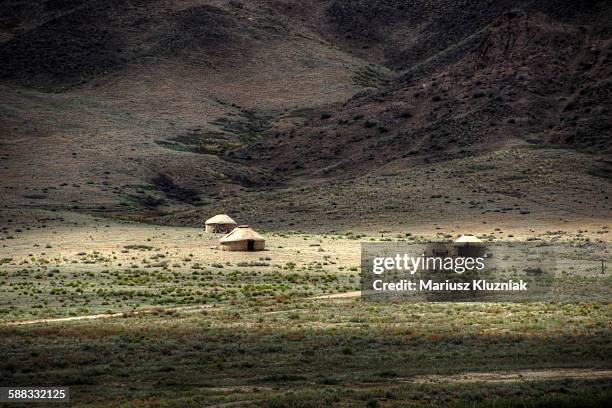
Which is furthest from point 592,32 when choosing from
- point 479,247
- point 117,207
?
point 479,247

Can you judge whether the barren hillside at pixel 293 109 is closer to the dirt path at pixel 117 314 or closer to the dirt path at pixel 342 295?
the dirt path at pixel 342 295

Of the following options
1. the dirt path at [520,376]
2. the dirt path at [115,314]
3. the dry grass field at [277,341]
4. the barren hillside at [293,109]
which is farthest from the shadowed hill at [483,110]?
the dirt path at [520,376]

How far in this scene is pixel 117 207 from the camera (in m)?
85.2

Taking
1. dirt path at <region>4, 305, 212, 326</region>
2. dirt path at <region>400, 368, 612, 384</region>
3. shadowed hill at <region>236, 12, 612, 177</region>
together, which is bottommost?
dirt path at <region>400, 368, 612, 384</region>

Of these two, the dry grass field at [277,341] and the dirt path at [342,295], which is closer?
the dry grass field at [277,341]

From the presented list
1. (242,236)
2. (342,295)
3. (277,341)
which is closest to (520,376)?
(277,341)

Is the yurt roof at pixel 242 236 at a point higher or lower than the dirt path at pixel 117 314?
higher

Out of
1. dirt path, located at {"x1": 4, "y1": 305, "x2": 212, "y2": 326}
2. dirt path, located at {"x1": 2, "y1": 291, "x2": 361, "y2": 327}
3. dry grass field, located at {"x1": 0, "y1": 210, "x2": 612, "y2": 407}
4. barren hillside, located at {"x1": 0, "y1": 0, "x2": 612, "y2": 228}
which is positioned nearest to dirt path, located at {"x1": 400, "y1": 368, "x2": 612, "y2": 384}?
dry grass field, located at {"x1": 0, "y1": 210, "x2": 612, "y2": 407}

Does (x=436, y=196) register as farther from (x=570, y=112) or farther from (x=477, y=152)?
(x=570, y=112)

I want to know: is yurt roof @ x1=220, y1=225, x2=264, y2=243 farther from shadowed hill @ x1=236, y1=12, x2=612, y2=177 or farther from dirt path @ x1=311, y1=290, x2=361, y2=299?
shadowed hill @ x1=236, y1=12, x2=612, y2=177

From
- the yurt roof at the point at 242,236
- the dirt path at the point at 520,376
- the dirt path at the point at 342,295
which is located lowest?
the dirt path at the point at 520,376

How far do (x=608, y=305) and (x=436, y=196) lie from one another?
4414 cm

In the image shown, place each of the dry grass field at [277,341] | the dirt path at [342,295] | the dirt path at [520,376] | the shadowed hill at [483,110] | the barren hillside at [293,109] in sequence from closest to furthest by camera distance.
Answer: the dry grass field at [277,341], the dirt path at [520,376], the dirt path at [342,295], the barren hillside at [293,109], the shadowed hill at [483,110]

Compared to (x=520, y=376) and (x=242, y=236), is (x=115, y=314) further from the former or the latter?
(x=242, y=236)
